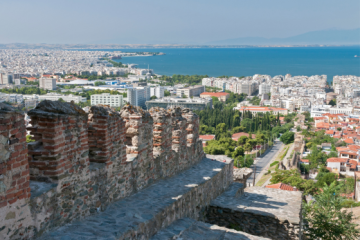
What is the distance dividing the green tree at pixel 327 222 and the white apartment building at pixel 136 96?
270 ft

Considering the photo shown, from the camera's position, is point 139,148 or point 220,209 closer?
point 139,148

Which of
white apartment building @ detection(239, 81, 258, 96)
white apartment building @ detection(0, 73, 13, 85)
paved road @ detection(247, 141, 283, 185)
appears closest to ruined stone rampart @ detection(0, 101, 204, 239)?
paved road @ detection(247, 141, 283, 185)

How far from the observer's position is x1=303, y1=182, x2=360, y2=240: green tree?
7.76 metres

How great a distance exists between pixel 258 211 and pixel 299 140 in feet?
151

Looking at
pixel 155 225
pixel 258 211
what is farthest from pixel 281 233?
pixel 155 225

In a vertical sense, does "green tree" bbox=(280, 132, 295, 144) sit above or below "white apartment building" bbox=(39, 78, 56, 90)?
below

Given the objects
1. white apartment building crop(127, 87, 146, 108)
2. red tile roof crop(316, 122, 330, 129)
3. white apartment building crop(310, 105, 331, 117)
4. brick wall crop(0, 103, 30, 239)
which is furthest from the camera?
white apartment building crop(127, 87, 146, 108)

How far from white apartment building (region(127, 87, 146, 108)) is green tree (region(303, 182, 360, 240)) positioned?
82.3 metres

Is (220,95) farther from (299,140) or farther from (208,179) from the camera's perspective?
(208,179)

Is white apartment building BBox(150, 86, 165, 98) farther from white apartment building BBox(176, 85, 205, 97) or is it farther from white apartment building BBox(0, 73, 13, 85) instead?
white apartment building BBox(0, 73, 13, 85)

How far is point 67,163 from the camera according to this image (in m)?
3.87

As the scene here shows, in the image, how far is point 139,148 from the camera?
544 cm

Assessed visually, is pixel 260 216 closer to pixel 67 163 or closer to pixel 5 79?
pixel 67 163

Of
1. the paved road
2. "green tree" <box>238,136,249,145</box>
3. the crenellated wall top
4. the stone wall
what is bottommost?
the paved road
